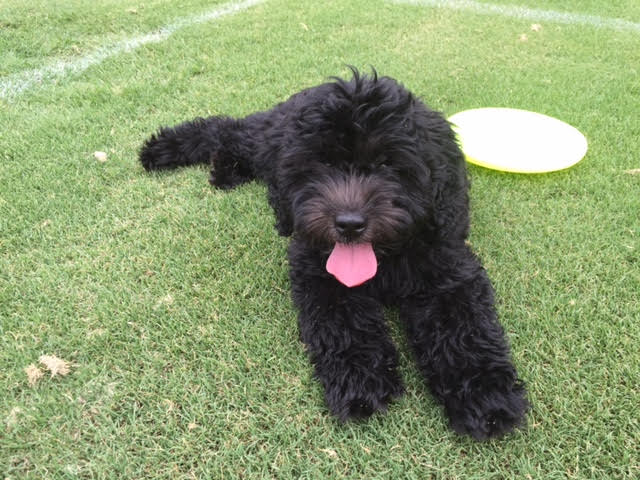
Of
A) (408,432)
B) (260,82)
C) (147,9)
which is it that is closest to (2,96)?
(260,82)

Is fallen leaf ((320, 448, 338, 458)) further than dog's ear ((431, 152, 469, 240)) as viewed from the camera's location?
No

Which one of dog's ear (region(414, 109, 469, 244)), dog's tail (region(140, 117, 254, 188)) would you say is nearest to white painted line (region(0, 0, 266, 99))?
dog's tail (region(140, 117, 254, 188))

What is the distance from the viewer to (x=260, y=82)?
5.75 meters

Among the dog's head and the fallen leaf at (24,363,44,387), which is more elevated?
the dog's head

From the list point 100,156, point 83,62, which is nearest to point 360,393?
point 100,156

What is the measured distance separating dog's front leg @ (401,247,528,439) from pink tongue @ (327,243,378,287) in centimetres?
39

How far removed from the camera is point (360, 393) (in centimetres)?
221

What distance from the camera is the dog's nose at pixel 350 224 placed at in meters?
2.26

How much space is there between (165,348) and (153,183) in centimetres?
187

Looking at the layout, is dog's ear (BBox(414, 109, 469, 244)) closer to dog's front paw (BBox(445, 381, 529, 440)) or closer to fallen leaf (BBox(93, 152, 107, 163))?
dog's front paw (BBox(445, 381, 529, 440))

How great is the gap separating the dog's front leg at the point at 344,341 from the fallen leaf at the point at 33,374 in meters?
1.43

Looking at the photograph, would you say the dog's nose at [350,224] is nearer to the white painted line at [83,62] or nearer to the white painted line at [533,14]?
the white painted line at [83,62]

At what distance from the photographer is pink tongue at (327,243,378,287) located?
2.44 meters

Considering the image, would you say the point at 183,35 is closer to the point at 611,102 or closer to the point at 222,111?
the point at 222,111
